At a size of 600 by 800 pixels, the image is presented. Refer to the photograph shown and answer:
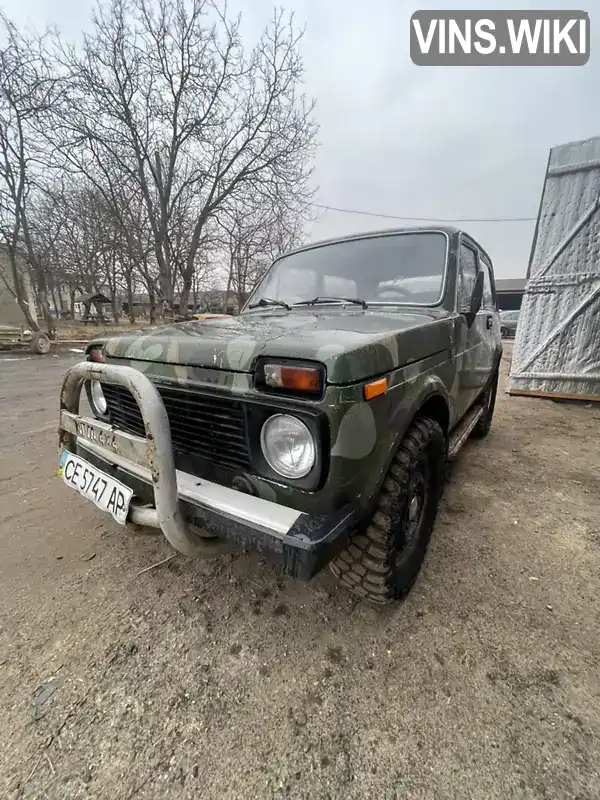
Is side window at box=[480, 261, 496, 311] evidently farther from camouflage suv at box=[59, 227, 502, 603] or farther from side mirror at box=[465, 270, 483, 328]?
camouflage suv at box=[59, 227, 502, 603]

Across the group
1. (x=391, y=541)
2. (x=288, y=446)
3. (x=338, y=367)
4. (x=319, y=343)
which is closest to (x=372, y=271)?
(x=319, y=343)

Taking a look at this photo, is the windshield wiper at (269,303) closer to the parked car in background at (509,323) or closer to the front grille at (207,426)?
the front grille at (207,426)

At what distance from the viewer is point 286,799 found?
1.15m

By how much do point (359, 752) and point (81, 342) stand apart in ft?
54.8

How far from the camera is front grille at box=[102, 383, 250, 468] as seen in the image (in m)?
1.51

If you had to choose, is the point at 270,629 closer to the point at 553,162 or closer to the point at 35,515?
the point at 35,515

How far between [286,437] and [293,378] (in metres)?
0.24

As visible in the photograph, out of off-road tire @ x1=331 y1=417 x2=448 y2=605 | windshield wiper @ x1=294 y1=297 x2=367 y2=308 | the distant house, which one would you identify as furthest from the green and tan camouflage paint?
the distant house

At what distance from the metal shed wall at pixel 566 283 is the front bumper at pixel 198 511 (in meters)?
6.95

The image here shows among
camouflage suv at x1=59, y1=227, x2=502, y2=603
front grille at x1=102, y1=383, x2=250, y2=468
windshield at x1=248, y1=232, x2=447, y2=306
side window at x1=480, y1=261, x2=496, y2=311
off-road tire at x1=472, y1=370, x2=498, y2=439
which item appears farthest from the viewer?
off-road tire at x1=472, y1=370, x2=498, y2=439

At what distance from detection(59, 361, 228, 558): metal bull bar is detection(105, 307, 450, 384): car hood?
0.21 meters

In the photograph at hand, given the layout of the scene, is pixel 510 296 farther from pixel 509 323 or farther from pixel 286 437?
pixel 286 437

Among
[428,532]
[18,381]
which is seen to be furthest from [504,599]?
[18,381]

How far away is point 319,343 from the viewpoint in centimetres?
136
